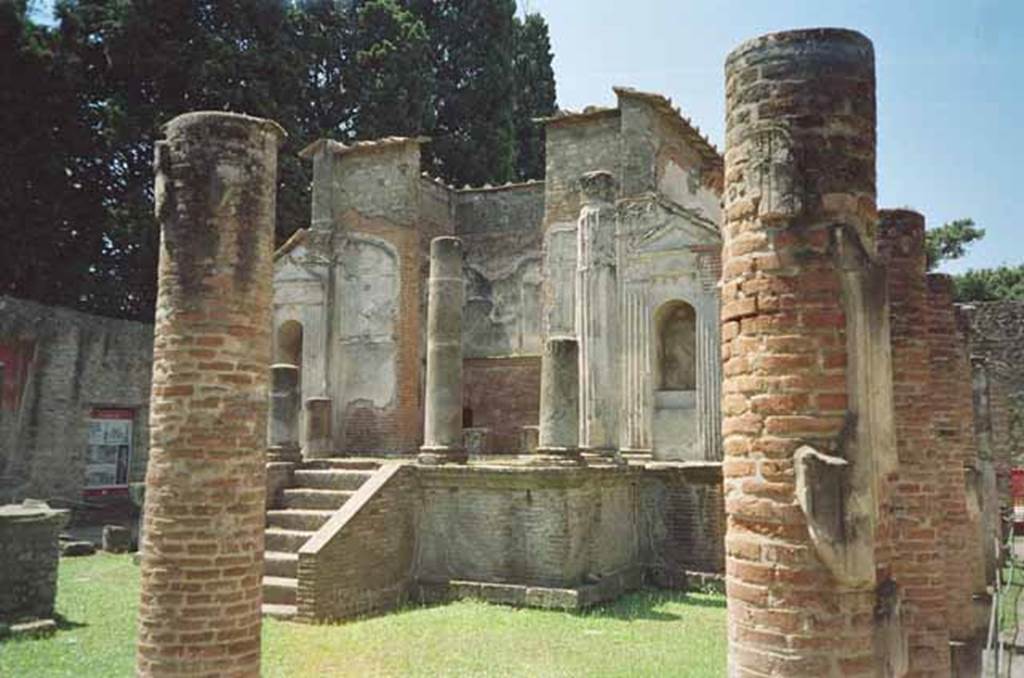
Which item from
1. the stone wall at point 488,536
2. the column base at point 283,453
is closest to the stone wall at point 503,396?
the column base at point 283,453

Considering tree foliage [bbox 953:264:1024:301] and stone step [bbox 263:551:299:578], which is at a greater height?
tree foliage [bbox 953:264:1024:301]

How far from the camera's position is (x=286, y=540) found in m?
12.0

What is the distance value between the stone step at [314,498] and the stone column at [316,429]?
3.26 m

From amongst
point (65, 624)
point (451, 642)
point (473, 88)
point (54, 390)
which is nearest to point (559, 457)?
point (451, 642)

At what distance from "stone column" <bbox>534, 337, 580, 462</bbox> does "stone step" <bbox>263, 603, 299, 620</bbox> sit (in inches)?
147

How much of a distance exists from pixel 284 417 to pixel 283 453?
61cm

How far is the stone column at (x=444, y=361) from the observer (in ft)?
42.1

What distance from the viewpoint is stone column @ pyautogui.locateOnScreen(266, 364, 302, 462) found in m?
13.9

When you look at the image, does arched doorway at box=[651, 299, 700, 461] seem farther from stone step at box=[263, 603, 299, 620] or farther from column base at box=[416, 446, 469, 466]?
stone step at box=[263, 603, 299, 620]

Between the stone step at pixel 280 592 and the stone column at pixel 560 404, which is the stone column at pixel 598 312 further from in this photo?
the stone step at pixel 280 592

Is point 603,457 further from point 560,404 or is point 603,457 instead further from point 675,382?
point 675,382

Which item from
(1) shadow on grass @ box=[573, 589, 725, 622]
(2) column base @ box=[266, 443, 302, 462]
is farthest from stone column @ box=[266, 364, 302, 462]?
(1) shadow on grass @ box=[573, 589, 725, 622]

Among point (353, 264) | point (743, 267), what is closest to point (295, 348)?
point (353, 264)

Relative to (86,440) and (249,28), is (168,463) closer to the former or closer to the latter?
(86,440)
